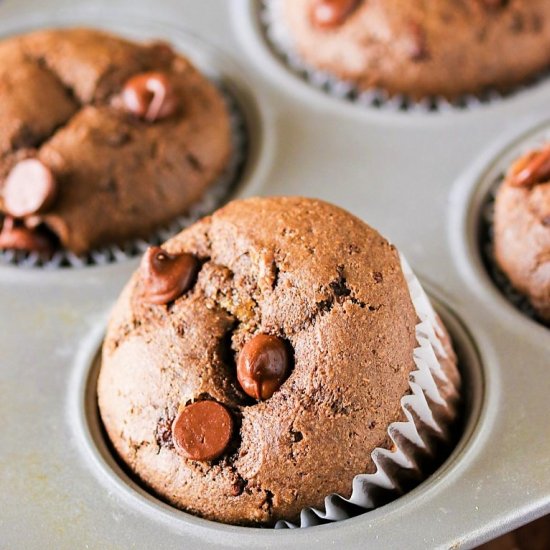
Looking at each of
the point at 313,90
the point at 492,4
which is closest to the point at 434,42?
the point at 492,4

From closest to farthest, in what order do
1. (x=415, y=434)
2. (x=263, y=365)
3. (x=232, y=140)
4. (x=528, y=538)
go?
(x=263, y=365) < (x=415, y=434) < (x=528, y=538) < (x=232, y=140)

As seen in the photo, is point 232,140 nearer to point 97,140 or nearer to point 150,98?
Answer: point 150,98

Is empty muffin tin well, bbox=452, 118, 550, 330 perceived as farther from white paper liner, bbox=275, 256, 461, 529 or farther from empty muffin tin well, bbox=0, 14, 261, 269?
empty muffin tin well, bbox=0, 14, 261, 269

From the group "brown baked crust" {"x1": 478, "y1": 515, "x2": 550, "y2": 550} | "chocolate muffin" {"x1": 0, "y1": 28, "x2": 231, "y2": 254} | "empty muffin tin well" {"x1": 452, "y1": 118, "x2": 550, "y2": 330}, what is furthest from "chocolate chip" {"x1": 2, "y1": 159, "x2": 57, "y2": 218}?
"brown baked crust" {"x1": 478, "y1": 515, "x2": 550, "y2": 550}

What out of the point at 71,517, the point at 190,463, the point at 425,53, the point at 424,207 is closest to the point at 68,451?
the point at 71,517

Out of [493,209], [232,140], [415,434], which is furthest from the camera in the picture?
[232,140]

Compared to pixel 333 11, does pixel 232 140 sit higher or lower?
lower

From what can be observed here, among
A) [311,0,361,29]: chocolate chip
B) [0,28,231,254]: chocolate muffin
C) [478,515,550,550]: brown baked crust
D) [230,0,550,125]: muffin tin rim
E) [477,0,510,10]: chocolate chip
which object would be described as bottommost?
[478,515,550,550]: brown baked crust

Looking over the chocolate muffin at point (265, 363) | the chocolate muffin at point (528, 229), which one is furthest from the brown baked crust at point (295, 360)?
the chocolate muffin at point (528, 229)
